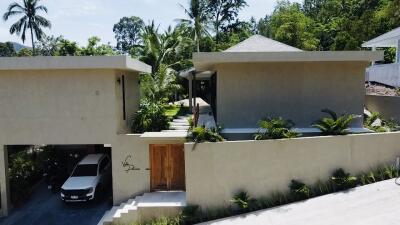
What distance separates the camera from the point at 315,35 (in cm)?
4738

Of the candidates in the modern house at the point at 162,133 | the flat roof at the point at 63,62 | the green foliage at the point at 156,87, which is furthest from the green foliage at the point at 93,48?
the flat roof at the point at 63,62

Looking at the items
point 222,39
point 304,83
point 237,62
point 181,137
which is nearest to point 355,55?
point 304,83

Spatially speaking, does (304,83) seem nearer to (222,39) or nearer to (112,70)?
(112,70)

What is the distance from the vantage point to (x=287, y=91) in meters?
14.9

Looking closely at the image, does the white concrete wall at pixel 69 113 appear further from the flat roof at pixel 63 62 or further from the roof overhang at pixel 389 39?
the roof overhang at pixel 389 39

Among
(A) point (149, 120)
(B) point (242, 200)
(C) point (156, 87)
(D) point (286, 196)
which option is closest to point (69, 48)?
(C) point (156, 87)

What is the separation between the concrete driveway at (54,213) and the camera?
46.3 ft

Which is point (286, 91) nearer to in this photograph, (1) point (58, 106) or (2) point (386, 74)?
(1) point (58, 106)

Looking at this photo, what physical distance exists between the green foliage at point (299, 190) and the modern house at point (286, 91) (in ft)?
8.81

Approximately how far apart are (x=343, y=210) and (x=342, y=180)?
1716 millimetres

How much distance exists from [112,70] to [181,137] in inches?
153

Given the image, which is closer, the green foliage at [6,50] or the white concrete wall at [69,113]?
the white concrete wall at [69,113]

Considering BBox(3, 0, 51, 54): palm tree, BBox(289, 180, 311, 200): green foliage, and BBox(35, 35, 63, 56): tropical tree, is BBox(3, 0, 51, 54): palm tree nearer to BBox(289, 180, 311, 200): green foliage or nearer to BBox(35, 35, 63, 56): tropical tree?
BBox(35, 35, 63, 56): tropical tree

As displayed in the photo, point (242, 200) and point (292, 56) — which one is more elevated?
point (292, 56)
